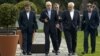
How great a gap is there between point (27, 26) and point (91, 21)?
9.61 feet

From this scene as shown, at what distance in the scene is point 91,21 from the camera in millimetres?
19031

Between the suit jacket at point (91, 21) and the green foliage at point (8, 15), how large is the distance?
8.86m

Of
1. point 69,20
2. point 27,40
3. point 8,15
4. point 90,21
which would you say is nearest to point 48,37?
point 27,40

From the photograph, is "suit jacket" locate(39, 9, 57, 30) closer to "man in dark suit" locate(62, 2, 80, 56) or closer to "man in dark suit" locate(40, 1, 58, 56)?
"man in dark suit" locate(40, 1, 58, 56)

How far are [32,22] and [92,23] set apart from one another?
9.04 feet

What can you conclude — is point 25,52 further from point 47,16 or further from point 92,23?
point 92,23

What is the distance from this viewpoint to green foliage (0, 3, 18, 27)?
89.9 feet

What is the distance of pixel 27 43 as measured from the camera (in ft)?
59.0

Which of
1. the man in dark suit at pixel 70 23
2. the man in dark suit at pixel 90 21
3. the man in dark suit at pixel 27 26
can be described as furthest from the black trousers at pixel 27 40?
the man in dark suit at pixel 90 21

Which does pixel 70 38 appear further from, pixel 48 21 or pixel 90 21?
pixel 90 21

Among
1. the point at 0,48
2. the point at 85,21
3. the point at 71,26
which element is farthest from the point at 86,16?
the point at 0,48

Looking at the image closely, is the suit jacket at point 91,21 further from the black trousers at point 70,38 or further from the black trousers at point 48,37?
the black trousers at point 48,37

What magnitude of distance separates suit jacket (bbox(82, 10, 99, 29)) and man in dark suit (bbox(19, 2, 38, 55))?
7.69 ft

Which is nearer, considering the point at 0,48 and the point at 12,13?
the point at 0,48
